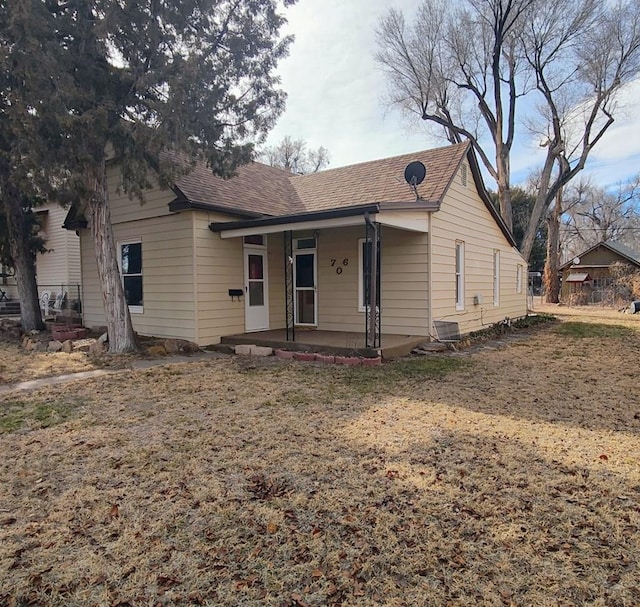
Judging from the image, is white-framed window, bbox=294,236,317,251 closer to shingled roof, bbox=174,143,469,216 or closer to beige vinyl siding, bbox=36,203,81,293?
shingled roof, bbox=174,143,469,216

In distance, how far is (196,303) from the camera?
9.17 meters

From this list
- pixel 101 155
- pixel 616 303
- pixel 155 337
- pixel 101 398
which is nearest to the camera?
pixel 101 398

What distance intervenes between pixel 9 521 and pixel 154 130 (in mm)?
6344

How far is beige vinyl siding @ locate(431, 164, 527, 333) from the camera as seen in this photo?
32.1 ft

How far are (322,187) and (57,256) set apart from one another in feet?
37.8

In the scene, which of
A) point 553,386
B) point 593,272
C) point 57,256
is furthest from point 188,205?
point 593,272

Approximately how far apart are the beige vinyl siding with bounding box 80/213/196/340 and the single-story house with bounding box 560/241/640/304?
2299 centimetres

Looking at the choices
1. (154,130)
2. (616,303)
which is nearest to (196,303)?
(154,130)

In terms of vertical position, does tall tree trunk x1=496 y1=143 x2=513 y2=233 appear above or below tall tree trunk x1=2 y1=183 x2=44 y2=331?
above

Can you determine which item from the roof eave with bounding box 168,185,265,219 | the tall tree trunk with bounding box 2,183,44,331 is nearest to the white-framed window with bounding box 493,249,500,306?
the roof eave with bounding box 168,185,265,219

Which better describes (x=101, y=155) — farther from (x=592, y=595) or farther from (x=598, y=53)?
(x=598, y=53)

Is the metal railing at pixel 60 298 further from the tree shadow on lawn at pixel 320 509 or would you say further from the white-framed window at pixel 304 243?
the tree shadow on lawn at pixel 320 509

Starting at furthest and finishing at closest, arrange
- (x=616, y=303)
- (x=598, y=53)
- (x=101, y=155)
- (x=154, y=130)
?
(x=616, y=303), (x=598, y=53), (x=101, y=155), (x=154, y=130)

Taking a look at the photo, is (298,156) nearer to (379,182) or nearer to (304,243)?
(379,182)
